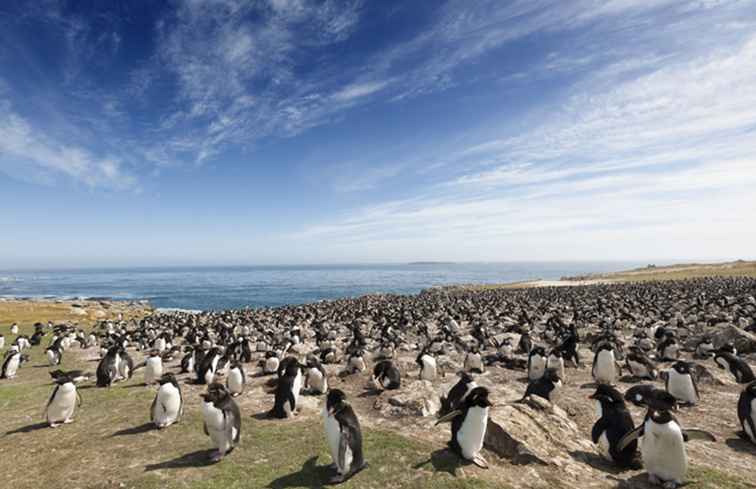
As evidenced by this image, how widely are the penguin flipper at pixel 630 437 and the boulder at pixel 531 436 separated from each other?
0.96 metres

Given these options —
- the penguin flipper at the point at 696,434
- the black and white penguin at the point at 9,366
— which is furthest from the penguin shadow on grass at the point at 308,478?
the black and white penguin at the point at 9,366

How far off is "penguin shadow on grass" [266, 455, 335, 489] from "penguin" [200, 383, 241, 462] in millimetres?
1694

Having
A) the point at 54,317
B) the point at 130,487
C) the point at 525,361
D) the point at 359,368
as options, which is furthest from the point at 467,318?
the point at 54,317

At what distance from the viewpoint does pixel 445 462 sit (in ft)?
24.9

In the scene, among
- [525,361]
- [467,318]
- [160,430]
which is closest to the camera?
[160,430]

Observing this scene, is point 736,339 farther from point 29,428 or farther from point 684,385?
point 29,428

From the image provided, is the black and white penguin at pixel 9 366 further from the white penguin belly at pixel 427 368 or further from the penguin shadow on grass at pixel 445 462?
the penguin shadow on grass at pixel 445 462

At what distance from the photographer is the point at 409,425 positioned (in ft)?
32.4

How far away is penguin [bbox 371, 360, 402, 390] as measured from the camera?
43.4 ft

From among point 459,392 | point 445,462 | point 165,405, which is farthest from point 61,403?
point 459,392

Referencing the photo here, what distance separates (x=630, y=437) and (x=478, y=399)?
9.57 feet

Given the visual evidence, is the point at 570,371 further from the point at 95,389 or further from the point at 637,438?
the point at 95,389

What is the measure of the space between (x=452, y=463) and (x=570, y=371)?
34.2ft

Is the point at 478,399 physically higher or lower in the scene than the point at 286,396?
higher
